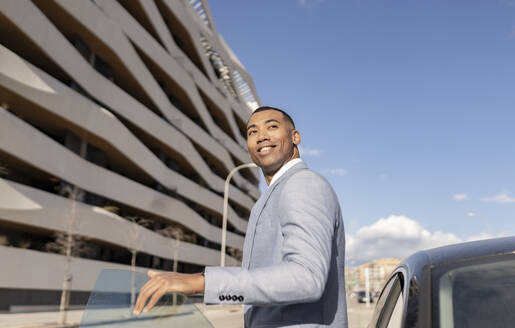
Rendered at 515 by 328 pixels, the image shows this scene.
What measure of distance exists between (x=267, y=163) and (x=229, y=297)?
0.65m

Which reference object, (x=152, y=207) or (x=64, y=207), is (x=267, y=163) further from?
(x=152, y=207)

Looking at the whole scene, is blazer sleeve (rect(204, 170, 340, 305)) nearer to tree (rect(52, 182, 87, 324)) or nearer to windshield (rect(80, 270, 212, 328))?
windshield (rect(80, 270, 212, 328))

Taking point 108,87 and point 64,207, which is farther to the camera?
point 108,87

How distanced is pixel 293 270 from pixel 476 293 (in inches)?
24.8

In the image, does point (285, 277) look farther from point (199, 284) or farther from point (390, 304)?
point (390, 304)

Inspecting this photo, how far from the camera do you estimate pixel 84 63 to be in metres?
28.8

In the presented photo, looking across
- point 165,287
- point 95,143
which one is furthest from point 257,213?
point 95,143

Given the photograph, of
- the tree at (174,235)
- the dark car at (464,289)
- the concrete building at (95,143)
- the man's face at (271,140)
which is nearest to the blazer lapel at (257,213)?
the man's face at (271,140)

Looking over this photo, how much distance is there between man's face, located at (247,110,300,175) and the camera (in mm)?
1981

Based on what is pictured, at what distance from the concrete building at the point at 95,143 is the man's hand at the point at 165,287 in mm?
24380

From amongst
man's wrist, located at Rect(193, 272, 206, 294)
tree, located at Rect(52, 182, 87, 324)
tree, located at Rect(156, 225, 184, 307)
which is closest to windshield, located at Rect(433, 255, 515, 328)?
man's wrist, located at Rect(193, 272, 206, 294)

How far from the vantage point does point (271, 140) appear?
6.53 ft

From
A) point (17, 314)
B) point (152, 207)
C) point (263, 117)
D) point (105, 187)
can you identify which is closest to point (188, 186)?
point (152, 207)

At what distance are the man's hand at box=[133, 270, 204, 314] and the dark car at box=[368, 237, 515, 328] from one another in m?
0.68
